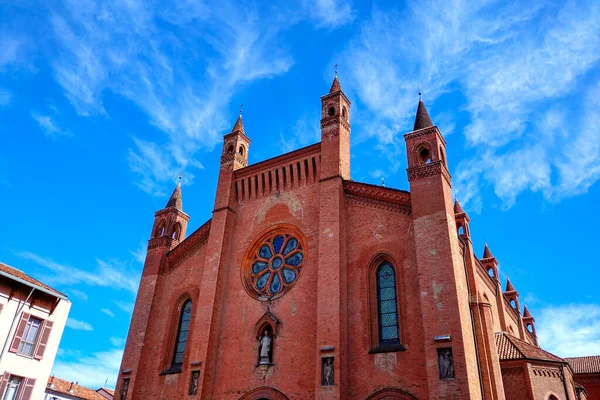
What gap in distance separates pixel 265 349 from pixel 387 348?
16.9ft

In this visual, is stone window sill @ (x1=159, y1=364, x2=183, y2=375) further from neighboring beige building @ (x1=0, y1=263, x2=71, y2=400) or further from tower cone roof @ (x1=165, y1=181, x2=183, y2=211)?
tower cone roof @ (x1=165, y1=181, x2=183, y2=211)

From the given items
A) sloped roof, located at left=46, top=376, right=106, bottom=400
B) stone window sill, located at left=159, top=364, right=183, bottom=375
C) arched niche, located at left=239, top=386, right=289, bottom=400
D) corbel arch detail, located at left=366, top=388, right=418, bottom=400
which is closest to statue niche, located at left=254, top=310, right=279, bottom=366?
arched niche, located at left=239, top=386, right=289, bottom=400

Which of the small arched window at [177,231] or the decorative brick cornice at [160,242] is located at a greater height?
the small arched window at [177,231]

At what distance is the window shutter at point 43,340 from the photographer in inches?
727

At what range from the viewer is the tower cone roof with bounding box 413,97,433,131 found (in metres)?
20.8

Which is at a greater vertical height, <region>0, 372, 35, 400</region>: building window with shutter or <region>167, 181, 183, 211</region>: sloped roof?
<region>167, 181, 183, 211</region>: sloped roof

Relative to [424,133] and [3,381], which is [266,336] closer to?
[3,381]

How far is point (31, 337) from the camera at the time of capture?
18516mm

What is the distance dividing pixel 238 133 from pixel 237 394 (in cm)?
1390

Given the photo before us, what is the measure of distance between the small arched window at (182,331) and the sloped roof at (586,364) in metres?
31.8

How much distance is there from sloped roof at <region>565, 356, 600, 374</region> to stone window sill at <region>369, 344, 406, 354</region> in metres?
28.5

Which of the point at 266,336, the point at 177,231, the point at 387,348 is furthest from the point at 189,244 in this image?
the point at 387,348

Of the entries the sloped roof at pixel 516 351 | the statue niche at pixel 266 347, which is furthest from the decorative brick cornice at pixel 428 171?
the statue niche at pixel 266 347

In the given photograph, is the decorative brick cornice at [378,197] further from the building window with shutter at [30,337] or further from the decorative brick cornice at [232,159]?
the building window with shutter at [30,337]
